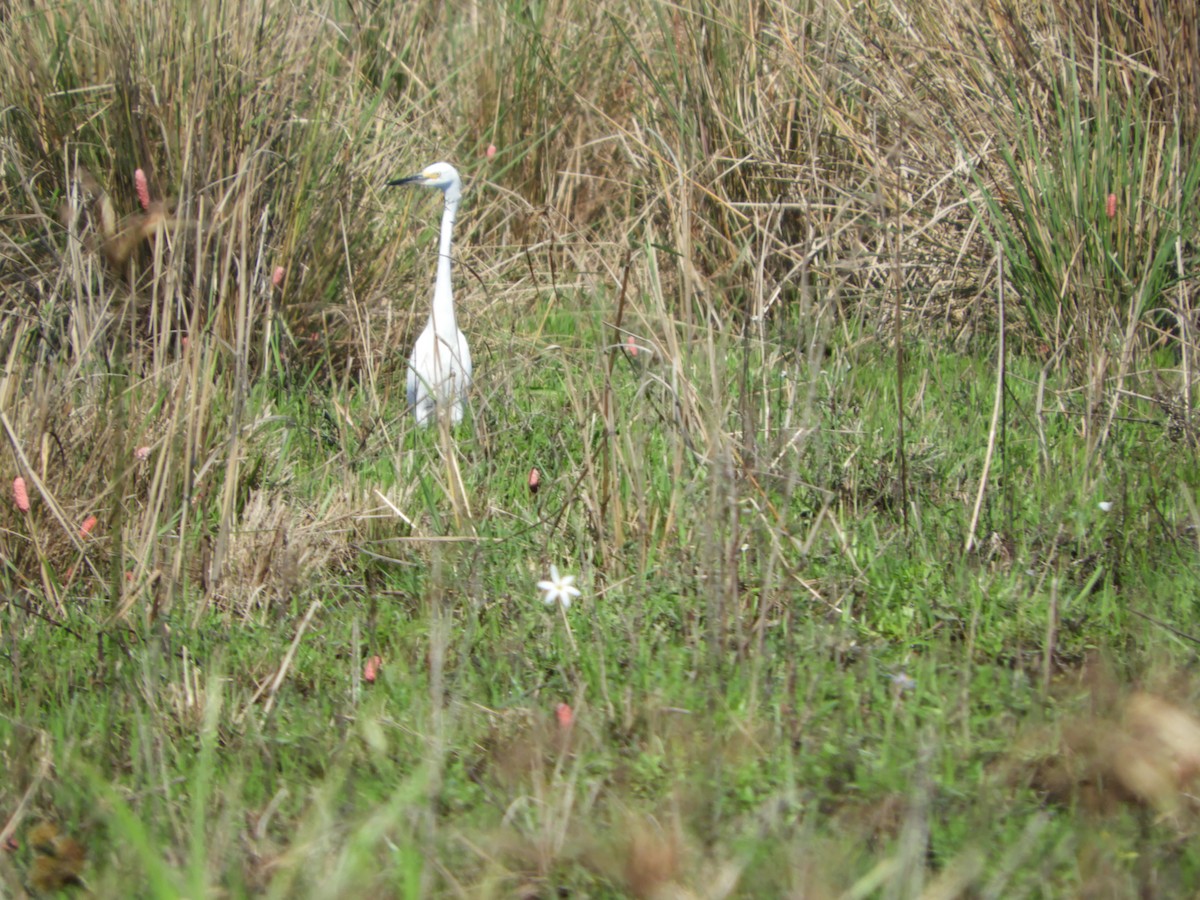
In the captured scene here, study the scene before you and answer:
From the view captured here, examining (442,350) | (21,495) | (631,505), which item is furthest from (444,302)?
(21,495)

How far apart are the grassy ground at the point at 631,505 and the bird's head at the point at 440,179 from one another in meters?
0.15

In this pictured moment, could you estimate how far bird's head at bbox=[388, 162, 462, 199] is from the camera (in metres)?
3.81

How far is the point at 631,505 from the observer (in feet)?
8.25

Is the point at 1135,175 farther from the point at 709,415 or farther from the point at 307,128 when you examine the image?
the point at 307,128

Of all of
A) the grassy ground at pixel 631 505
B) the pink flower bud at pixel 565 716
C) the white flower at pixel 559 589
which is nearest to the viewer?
the grassy ground at pixel 631 505

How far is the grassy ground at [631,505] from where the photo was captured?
63.0 inches

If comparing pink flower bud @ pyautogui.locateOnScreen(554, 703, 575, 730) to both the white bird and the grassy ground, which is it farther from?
the white bird

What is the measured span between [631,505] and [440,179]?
166cm

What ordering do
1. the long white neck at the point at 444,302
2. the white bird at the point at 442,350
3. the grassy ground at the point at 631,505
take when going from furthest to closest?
the long white neck at the point at 444,302 < the white bird at the point at 442,350 < the grassy ground at the point at 631,505

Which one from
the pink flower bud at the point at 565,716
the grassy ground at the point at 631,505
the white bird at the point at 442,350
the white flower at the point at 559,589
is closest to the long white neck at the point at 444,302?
the white bird at the point at 442,350

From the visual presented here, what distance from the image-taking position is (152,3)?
340cm

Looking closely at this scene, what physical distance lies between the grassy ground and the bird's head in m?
0.15

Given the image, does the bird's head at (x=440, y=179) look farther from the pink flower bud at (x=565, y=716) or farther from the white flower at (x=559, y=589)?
the pink flower bud at (x=565, y=716)

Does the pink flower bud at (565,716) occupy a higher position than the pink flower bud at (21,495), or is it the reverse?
the pink flower bud at (21,495)
